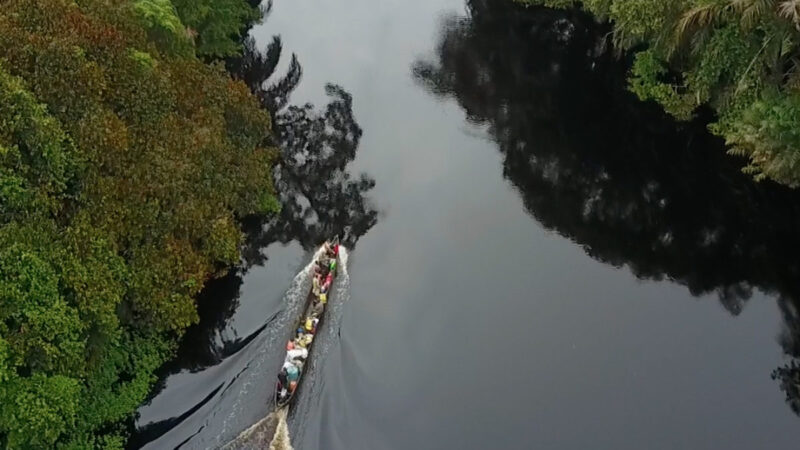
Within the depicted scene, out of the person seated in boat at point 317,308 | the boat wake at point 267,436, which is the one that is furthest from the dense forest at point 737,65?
the boat wake at point 267,436

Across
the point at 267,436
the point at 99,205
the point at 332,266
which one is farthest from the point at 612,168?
the point at 99,205

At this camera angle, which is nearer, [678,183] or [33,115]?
[33,115]

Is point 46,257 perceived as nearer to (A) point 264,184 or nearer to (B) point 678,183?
(A) point 264,184

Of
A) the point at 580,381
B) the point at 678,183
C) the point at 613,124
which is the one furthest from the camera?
the point at 613,124

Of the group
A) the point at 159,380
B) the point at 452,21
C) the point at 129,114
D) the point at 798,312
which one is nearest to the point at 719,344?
the point at 798,312

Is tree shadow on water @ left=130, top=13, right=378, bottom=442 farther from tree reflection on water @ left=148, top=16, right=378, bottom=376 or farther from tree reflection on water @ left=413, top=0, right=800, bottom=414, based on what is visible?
tree reflection on water @ left=413, top=0, right=800, bottom=414
